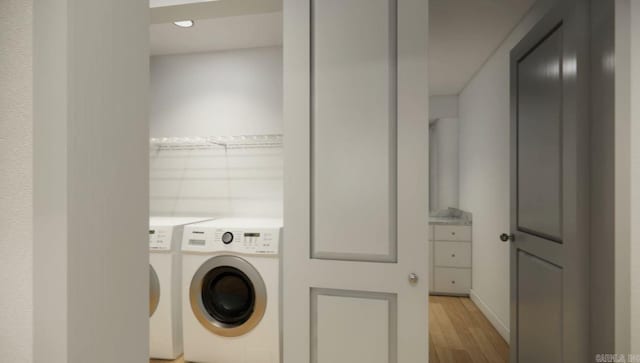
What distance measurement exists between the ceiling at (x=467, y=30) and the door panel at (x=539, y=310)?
1.71m

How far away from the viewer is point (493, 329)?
2.93m

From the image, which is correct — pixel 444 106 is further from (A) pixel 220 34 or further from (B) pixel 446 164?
(A) pixel 220 34

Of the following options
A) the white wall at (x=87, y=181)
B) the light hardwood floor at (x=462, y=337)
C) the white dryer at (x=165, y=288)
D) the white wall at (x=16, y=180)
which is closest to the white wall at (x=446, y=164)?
the light hardwood floor at (x=462, y=337)

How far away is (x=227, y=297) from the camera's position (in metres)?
2.36

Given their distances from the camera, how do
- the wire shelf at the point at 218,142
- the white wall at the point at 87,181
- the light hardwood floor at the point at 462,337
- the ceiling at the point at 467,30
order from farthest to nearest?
the wire shelf at the point at 218,142 < the light hardwood floor at the point at 462,337 < the ceiling at the point at 467,30 < the white wall at the point at 87,181

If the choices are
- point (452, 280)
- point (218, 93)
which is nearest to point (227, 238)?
point (218, 93)

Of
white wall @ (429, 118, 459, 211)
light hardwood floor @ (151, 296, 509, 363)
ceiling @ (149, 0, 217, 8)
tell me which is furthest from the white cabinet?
ceiling @ (149, 0, 217, 8)

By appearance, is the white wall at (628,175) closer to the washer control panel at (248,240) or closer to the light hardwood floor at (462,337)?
the light hardwood floor at (462,337)

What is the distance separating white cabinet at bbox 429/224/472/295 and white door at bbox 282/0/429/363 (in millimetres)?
2593

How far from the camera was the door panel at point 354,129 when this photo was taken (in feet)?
5.04

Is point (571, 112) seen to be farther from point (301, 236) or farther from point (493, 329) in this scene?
point (493, 329)

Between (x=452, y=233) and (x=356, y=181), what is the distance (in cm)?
274

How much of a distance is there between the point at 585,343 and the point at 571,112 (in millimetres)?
1002

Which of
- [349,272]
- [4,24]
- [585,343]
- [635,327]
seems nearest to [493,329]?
[585,343]
